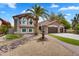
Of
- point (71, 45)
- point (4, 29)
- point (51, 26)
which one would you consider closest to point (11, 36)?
point (4, 29)

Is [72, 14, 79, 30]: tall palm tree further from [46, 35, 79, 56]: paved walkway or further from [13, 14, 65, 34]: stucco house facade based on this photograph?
[46, 35, 79, 56]: paved walkway

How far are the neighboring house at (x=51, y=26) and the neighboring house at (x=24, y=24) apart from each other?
202 mm

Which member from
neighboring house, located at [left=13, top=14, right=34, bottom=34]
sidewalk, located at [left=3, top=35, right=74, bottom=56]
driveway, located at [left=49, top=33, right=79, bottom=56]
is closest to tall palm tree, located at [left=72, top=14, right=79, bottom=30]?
driveway, located at [left=49, top=33, right=79, bottom=56]

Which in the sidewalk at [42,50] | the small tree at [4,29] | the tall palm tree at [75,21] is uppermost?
the tall palm tree at [75,21]

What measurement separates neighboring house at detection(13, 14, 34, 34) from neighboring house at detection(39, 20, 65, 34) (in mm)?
202

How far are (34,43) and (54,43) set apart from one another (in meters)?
0.39

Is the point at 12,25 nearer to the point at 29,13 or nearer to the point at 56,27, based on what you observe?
the point at 29,13

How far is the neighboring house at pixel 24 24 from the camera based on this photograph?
17.9 feet

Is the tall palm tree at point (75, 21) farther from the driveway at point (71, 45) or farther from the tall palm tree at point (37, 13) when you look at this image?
the tall palm tree at point (37, 13)

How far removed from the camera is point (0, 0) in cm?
525

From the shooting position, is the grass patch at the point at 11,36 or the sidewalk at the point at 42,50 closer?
the sidewalk at the point at 42,50

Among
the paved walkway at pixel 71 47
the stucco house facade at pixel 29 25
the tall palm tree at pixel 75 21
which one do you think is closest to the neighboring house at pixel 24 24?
the stucco house facade at pixel 29 25

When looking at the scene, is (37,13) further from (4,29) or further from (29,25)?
(4,29)

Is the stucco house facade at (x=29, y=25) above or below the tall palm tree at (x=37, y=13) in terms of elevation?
below
